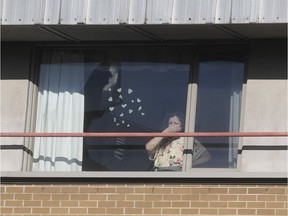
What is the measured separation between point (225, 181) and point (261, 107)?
36.6 inches

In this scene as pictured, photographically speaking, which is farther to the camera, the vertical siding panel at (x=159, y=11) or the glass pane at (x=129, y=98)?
the glass pane at (x=129, y=98)

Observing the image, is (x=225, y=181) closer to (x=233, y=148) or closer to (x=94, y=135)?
(x=233, y=148)

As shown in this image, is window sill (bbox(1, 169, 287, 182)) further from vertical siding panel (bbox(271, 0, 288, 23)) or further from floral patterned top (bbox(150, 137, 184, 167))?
vertical siding panel (bbox(271, 0, 288, 23))

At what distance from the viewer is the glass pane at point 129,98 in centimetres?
1263

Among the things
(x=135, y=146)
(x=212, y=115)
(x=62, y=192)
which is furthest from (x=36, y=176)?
(x=212, y=115)

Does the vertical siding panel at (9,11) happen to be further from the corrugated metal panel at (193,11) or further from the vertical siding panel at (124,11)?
the corrugated metal panel at (193,11)

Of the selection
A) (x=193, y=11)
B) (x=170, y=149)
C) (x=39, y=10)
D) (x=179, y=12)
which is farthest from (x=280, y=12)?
(x=39, y=10)

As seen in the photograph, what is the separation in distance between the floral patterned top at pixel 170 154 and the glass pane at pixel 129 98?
0.11 meters

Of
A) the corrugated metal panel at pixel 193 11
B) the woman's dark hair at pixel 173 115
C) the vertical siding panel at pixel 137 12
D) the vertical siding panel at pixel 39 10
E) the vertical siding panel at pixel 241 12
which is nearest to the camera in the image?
the vertical siding panel at pixel 241 12

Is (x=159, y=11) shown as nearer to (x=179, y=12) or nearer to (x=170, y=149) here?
(x=179, y=12)

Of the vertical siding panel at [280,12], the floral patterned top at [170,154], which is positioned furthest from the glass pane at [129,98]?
the vertical siding panel at [280,12]

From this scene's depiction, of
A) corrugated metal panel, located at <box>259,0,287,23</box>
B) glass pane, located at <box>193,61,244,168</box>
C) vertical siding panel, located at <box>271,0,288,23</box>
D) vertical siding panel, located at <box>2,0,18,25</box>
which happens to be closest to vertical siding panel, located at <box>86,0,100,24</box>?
vertical siding panel, located at <box>2,0,18,25</box>

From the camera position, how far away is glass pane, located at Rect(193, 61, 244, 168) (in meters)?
12.4

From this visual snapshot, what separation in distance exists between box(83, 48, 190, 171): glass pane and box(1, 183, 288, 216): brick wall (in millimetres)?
458
